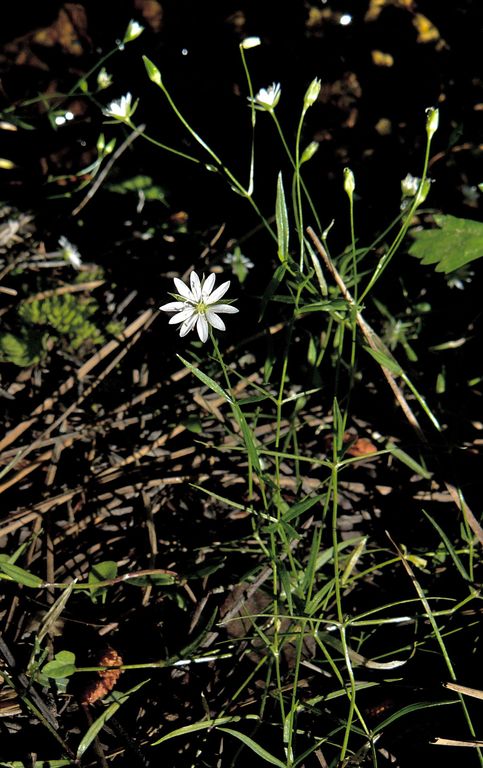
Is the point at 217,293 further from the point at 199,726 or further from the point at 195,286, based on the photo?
the point at 199,726

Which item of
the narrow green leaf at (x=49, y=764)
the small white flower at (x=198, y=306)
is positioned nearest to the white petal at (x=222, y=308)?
the small white flower at (x=198, y=306)

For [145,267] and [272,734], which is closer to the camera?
[272,734]

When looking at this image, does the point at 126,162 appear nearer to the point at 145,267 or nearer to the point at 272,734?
the point at 145,267

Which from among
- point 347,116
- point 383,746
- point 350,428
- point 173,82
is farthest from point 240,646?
point 173,82

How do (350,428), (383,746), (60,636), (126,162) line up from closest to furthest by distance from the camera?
(383,746), (60,636), (350,428), (126,162)

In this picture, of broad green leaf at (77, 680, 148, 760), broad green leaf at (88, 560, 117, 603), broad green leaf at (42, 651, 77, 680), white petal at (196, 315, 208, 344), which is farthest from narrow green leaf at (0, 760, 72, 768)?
white petal at (196, 315, 208, 344)

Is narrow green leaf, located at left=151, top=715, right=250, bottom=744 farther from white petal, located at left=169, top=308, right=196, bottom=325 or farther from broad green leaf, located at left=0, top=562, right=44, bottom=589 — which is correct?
white petal, located at left=169, top=308, right=196, bottom=325
